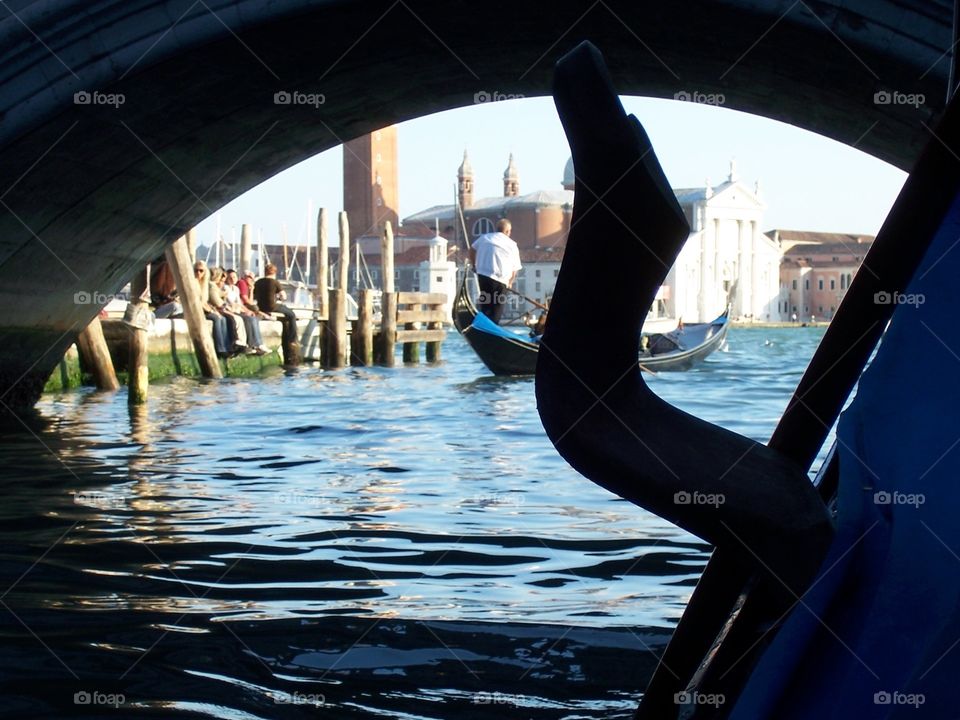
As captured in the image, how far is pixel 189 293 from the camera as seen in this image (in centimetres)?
1039

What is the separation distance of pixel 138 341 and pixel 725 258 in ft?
191

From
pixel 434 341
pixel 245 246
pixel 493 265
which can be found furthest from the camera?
pixel 245 246

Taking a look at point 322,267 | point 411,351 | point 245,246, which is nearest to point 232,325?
point 411,351

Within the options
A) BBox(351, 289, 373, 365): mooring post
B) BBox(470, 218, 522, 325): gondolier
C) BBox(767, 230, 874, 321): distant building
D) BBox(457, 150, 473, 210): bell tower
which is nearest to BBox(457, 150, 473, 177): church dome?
BBox(457, 150, 473, 210): bell tower

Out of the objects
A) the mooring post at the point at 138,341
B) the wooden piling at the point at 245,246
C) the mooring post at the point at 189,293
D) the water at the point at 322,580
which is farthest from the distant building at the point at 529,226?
the water at the point at 322,580

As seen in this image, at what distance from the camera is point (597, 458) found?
1.06 metres

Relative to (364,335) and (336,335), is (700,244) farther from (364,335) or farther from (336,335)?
(336,335)

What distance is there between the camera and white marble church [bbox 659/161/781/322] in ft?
200

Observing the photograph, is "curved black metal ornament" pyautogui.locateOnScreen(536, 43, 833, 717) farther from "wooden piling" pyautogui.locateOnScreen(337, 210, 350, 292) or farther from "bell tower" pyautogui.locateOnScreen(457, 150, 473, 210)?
"bell tower" pyautogui.locateOnScreen(457, 150, 473, 210)

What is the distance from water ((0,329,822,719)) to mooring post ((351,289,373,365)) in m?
8.56

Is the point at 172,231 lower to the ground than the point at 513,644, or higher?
higher

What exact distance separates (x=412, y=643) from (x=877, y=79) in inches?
83.3

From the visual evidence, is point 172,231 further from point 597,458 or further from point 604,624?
point 597,458

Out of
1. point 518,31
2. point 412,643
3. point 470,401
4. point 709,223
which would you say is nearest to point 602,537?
point 412,643
